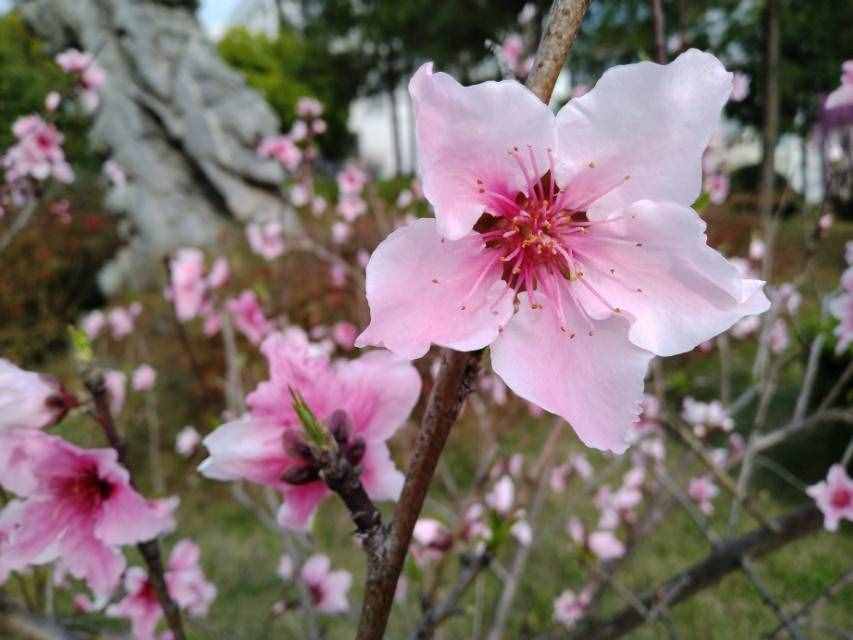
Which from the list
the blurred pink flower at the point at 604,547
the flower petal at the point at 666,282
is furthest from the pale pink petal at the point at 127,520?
the blurred pink flower at the point at 604,547

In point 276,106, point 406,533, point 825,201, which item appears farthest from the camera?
point 276,106

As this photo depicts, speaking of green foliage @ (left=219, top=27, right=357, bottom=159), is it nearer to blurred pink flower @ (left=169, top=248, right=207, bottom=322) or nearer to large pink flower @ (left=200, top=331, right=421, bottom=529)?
blurred pink flower @ (left=169, top=248, right=207, bottom=322)

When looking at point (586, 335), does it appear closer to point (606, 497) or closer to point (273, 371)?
point (273, 371)

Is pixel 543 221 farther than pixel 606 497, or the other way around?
pixel 606 497

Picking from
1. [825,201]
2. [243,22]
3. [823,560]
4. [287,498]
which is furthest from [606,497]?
[243,22]

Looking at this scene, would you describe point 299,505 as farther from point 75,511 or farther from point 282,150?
point 282,150

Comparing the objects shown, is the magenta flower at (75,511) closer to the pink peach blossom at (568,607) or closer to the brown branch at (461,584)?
the brown branch at (461,584)

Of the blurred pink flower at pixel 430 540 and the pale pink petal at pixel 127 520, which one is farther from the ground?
the blurred pink flower at pixel 430 540

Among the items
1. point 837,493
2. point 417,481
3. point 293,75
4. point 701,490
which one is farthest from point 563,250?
point 293,75
